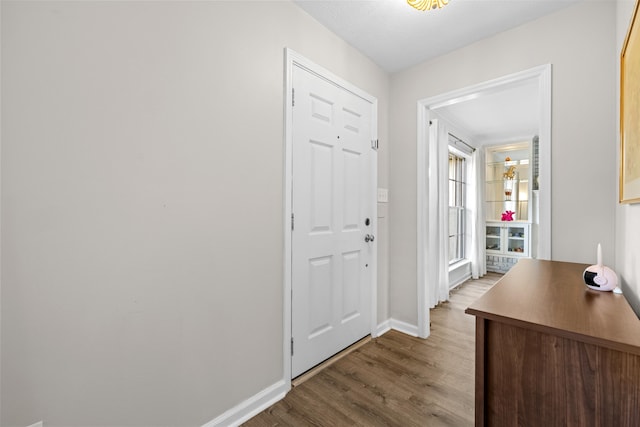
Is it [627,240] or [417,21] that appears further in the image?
[417,21]

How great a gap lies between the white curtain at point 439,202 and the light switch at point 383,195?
0.72 metres

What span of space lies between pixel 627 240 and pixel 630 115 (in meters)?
0.55

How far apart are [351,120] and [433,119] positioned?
146cm

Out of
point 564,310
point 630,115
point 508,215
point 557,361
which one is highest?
point 630,115

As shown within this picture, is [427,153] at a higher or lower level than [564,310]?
higher

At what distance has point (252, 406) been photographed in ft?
5.09

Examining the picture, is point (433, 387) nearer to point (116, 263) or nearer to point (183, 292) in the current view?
point (183, 292)

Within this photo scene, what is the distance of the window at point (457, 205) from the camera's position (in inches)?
162

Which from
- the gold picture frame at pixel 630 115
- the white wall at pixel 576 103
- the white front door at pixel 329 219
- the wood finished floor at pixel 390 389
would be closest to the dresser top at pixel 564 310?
the gold picture frame at pixel 630 115

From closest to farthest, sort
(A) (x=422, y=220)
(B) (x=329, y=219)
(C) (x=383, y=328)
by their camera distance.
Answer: (B) (x=329, y=219), (A) (x=422, y=220), (C) (x=383, y=328)

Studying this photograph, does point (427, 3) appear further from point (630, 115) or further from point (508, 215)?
point (508, 215)

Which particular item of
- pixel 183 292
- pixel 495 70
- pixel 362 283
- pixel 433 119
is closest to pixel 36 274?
pixel 183 292

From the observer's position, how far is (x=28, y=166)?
92 cm

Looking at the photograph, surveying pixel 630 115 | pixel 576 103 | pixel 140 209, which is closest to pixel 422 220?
pixel 576 103
